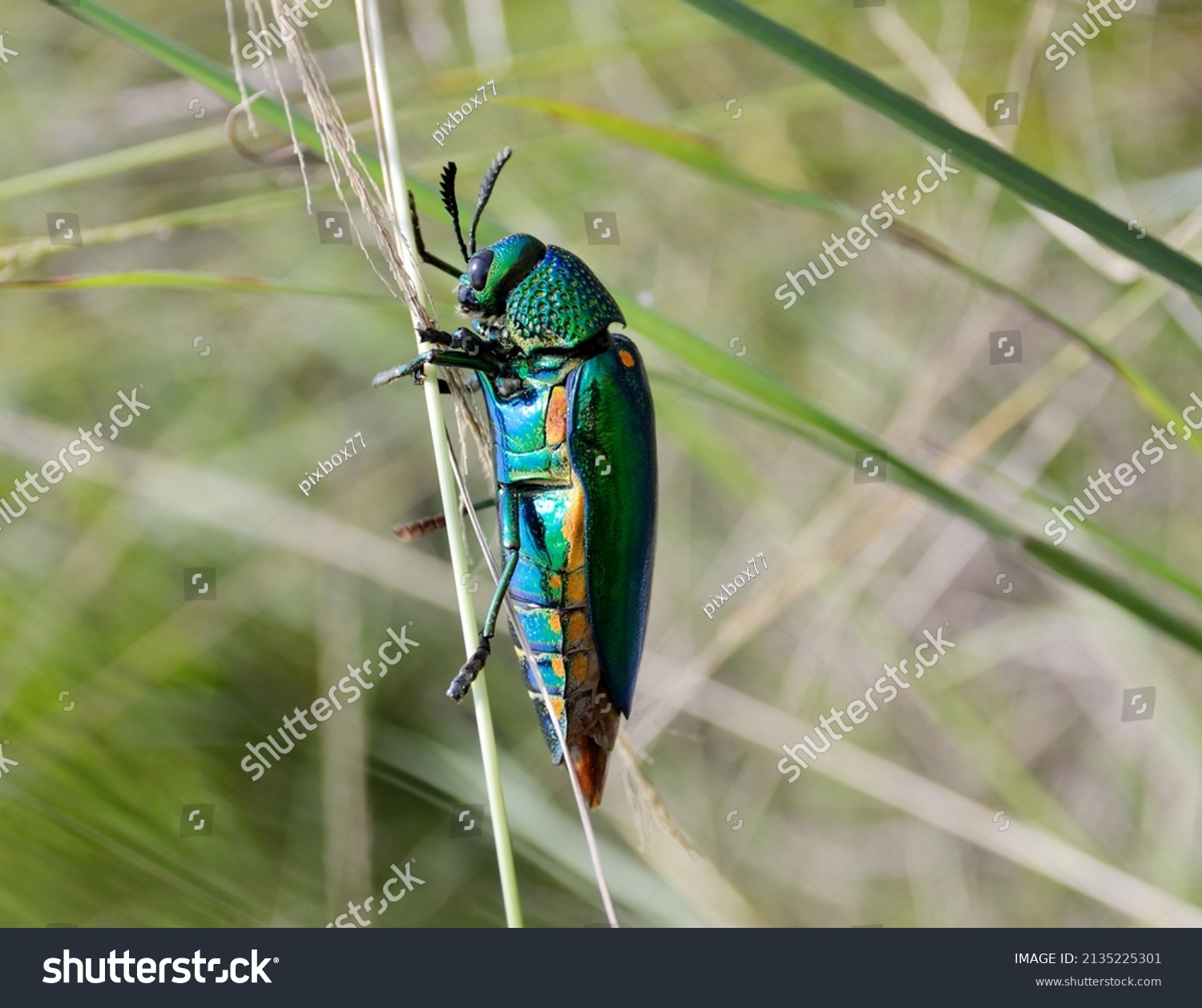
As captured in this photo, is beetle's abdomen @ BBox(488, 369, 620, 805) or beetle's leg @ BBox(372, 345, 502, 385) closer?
beetle's leg @ BBox(372, 345, 502, 385)

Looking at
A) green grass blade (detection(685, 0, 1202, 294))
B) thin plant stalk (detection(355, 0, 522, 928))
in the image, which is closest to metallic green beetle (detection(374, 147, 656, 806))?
thin plant stalk (detection(355, 0, 522, 928))

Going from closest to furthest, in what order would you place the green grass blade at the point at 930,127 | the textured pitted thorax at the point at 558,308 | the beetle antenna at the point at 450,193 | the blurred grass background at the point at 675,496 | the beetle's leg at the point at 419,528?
1. the green grass blade at the point at 930,127
2. the beetle antenna at the point at 450,193
3. the textured pitted thorax at the point at 558,308
4. the beetle's leg at the point at 419,528
5. the blurred grass background at the point at 675,496

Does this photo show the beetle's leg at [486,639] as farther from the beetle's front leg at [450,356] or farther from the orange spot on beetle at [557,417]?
the beetle's front leg at [450,356]

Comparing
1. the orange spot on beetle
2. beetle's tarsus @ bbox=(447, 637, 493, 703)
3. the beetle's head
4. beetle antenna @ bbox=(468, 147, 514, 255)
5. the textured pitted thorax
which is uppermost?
beetle antenna @ bbox=(468, 147, 514, 255)

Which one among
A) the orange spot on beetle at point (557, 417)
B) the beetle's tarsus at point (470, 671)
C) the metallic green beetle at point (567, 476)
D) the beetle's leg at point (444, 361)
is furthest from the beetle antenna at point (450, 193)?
the beetle's tarsus at point (470, 671)

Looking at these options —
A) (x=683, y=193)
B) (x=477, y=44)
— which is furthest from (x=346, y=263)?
(x=683, y=193)

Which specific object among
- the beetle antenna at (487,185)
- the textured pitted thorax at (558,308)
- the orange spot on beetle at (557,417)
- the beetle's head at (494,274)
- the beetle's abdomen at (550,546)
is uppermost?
the beetle antenna at (487,185)

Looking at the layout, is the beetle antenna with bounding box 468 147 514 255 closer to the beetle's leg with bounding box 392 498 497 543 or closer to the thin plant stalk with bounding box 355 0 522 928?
the thin plant stalk with bounding box 355 0 522 928
